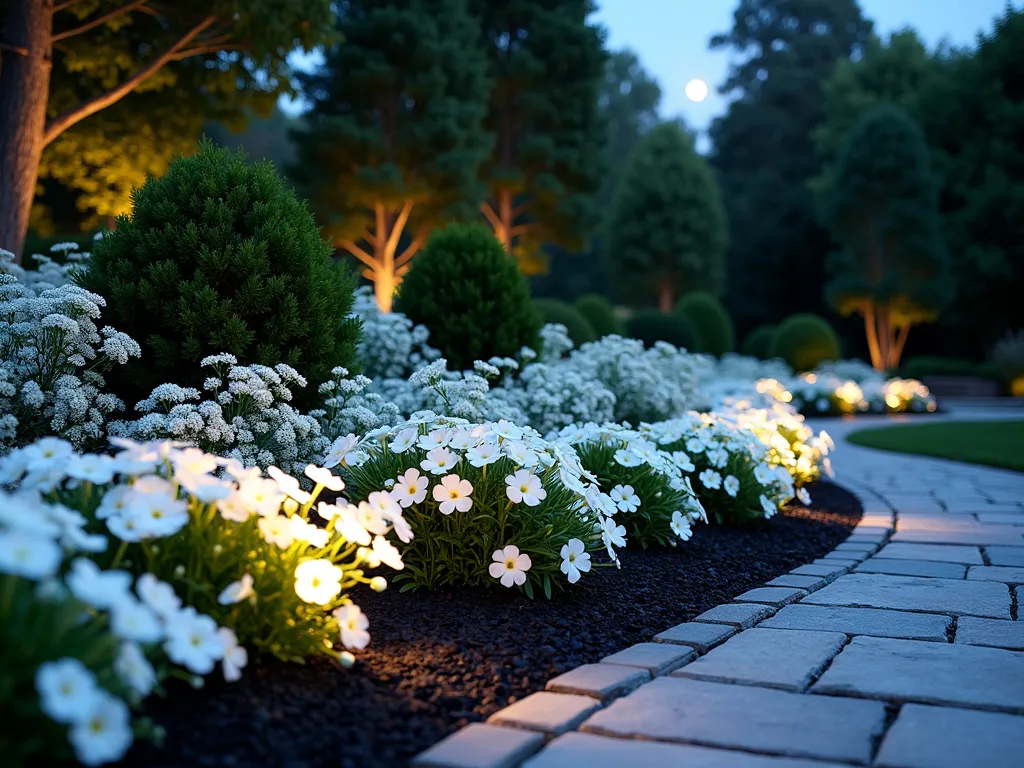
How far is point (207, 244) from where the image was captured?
137 inches

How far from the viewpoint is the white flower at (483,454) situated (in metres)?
2.62

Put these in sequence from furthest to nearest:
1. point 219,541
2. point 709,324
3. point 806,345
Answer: point 709,324, point 806,345, point 219,541

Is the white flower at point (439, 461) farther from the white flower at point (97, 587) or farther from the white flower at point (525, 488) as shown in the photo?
the white flower at point (97, 587)

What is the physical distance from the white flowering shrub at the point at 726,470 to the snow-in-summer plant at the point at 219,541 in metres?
2.45

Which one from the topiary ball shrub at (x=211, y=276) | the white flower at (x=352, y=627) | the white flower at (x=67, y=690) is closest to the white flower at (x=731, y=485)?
the topiary ball shrub at (x=211, y=276)

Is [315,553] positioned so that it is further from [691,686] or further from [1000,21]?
[1000,21]

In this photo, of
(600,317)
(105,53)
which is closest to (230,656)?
(105,53)

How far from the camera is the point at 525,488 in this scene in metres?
2.67

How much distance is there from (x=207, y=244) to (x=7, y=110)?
162 inches

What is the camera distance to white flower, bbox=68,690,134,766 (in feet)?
4.17

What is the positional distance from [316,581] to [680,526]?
72.9 inches

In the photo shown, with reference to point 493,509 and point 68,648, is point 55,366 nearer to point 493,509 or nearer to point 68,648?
point 493,509

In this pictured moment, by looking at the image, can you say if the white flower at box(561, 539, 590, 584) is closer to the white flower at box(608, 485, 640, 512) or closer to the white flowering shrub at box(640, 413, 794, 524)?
the white flower at box(608, 485, 640, 512)

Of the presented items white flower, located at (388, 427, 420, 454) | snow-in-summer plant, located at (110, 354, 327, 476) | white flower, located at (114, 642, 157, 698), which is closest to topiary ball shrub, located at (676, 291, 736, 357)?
snow-in-summer plant, located at (110, 354, 327, 476)
